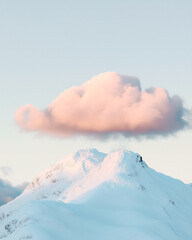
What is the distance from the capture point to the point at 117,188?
19112 centimetres

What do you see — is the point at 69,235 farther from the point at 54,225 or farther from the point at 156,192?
the point at 156,192

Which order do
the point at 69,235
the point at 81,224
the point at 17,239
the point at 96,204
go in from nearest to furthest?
the point at 17,239
the point at 69,235
the point at 81,224
the point at 96,204

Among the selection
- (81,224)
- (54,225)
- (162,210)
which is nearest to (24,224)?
(54,225)

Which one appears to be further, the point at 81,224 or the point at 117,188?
the point at 117,188

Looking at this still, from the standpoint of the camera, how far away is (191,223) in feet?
607

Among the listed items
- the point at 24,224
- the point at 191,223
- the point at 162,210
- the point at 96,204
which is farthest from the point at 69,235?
the point at 191,223

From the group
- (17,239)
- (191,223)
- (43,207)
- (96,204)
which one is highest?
(191,223)

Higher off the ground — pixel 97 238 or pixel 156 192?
pixel 156 192

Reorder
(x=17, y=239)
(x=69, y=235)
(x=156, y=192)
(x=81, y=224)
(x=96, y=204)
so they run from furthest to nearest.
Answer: (x=156, y=192), (x=96, y=204), (x=81, y=224), (x=69, y=235), (x=17, y=239)

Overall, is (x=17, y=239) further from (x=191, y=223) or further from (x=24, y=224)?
(x=191, y=223)

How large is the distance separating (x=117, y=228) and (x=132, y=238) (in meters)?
11.0

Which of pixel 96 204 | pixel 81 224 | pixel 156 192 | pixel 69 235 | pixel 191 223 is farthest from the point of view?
pixel 156 192

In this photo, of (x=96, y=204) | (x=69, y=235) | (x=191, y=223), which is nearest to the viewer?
(x=69, y=235)

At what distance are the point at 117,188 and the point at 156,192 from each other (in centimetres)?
1983
